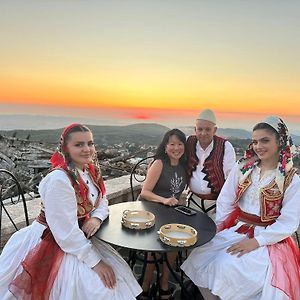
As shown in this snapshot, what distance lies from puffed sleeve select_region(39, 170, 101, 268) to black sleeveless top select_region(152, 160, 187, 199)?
0.99 metres

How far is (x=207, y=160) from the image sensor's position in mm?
2711

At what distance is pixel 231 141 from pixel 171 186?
0.71m

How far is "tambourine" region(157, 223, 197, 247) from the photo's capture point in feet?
5.53

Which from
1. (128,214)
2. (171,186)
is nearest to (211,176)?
(171,186)

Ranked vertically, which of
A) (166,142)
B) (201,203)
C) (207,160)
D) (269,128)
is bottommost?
(201,203)

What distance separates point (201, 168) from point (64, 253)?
1.37 m

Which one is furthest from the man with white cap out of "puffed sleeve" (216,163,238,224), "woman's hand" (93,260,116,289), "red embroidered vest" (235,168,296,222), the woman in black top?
"woman's hand" (93,260,116,289)

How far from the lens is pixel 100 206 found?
2.09 meters

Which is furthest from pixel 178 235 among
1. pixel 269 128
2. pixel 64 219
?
pixel 269 128

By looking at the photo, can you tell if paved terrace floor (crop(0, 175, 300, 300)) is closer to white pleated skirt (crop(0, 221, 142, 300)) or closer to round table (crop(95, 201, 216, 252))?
white pleated skirt (crop(0, 221, 142, 300))

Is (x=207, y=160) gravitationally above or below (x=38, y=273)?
above

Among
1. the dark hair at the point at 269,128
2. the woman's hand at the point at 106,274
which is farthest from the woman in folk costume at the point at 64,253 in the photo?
the dark hair at the point at 269,128

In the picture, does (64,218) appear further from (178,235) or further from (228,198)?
(228,198)

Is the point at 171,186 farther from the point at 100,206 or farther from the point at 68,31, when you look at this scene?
the point at 68,31
